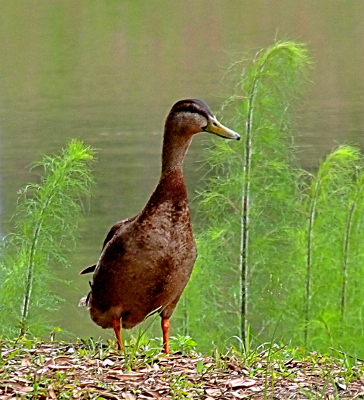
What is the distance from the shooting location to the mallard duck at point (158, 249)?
174 inches

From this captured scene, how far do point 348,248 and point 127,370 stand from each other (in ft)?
11.0

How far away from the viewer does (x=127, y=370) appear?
12.1 feet

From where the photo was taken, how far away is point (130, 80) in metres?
21.6

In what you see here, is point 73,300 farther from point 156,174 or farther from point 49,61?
point 49,61

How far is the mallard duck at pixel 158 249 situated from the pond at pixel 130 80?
2417mm

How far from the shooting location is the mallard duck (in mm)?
4418

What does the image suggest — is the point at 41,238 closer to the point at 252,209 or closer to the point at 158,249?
the point at 252,209

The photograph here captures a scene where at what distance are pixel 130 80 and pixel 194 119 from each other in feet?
56.5

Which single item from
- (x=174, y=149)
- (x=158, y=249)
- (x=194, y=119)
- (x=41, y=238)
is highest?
(x=194, y=119)

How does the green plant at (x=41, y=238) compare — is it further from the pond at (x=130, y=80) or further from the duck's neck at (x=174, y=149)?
the duck's neck at (x=174, y=149)

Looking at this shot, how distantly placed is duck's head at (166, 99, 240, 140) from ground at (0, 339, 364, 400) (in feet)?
3.32

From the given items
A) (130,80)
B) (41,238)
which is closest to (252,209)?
(41,238)

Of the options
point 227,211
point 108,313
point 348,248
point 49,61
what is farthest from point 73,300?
point 49,61

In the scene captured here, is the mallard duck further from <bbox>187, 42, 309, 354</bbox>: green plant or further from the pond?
the pond
